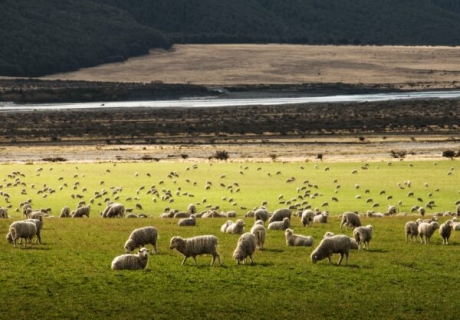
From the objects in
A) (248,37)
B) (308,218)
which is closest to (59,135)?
(308,218)

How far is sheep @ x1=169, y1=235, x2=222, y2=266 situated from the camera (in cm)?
1973

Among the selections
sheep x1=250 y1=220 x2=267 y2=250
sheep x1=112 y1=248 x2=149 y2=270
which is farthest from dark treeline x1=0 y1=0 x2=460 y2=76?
sheep x1=112 y1=248 x2=149 y2=270

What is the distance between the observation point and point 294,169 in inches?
1617

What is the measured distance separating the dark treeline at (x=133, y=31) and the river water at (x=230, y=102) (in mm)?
38027

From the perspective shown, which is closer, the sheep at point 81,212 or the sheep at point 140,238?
the sheep at point 140,238

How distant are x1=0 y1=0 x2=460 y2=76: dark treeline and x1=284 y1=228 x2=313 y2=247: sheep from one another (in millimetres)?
114187

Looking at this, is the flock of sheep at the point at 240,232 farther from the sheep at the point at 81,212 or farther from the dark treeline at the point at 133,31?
the dark treeline at the point at 133,31

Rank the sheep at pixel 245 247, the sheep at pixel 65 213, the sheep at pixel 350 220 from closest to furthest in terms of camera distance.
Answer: the sheep at pixel 245 247, the sheep at pixel 350 220, the sheep at pixel 65 213

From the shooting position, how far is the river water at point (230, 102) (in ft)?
302

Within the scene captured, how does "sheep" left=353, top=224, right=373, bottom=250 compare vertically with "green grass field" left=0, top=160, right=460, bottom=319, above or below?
above

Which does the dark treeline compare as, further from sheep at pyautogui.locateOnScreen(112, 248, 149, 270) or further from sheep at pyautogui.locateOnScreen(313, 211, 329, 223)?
sheep at pyautogui.locateOnScreen(112, 248, 149, 270)

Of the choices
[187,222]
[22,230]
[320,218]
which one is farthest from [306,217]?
[22,230]

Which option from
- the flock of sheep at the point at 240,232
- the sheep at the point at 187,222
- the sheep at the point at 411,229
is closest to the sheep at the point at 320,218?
the flock of sheep at the point at 240,232

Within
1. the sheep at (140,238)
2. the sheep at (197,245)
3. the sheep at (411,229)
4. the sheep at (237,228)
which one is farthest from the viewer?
the sheep at (237,228)
